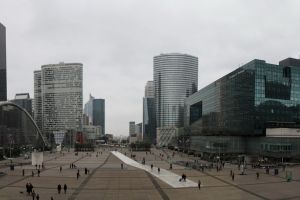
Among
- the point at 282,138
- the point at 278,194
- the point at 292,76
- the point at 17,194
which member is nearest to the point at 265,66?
the point at 292,76

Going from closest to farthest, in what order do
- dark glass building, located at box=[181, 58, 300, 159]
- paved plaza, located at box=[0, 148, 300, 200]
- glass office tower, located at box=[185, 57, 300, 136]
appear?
paved plaza, located at box=[0, 148, 300, 200]
dark glass building, located at box=[181, 58, 300, 159]
glass office tower, located at box=[185, 57, 300, 136]

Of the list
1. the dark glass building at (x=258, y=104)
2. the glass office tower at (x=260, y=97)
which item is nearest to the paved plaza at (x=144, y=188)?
→ the dark glass building at (x=258, y=104)

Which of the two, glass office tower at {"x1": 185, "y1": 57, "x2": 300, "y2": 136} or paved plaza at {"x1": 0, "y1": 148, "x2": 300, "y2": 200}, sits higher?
glass office tower at {"x1": 185, "y1": 57, "x2": 300, "y2": 136}

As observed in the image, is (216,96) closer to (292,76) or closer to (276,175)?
(292,76)

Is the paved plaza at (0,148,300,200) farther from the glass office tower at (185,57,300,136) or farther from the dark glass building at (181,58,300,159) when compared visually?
the glass office tower at (185,57,300,136)

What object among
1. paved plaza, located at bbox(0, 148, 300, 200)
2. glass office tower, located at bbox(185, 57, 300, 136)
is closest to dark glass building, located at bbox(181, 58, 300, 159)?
glass office tower, located at bbox(185, 57, 300, 136)

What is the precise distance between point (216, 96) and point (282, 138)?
48679mm

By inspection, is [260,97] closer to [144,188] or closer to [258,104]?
[258,104]

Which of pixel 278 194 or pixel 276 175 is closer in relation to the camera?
pixel 278 194

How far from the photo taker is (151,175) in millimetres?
70250

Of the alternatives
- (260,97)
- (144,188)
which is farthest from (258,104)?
(144,188)

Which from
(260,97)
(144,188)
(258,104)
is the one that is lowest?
(144,188)

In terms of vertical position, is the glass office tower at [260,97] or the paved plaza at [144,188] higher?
the glass office tower at [260,97]

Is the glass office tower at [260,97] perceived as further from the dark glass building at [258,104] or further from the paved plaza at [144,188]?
the paved plaza at [144,188]
